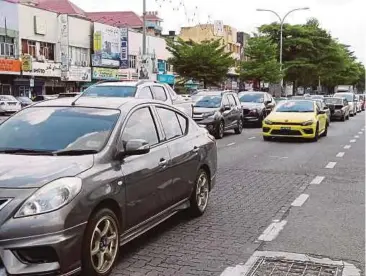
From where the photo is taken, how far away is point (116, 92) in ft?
50.1

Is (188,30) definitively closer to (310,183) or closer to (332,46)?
(332,46)

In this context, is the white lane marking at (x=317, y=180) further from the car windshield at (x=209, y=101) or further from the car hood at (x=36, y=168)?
the car windshield at (x=209, y=101)

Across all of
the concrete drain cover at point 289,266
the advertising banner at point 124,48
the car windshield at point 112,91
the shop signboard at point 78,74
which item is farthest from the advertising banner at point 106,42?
the concrete drain cover at point 289,266

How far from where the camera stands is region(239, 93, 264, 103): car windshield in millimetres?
26228

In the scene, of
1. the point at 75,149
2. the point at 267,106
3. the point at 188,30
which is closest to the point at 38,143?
the point at 75,149

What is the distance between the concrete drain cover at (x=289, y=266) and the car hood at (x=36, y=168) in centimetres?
157

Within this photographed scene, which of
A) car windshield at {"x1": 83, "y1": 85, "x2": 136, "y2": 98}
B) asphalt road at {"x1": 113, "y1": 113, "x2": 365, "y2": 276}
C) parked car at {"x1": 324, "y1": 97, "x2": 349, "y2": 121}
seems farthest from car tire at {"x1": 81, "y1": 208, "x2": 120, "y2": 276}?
parked car at {"x1": 324, "y1": 97, "x2": 349, "y2": 121}

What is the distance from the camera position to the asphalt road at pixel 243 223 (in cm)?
544

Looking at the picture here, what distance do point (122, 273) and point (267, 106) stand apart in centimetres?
2217

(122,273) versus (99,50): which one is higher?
(99,50)

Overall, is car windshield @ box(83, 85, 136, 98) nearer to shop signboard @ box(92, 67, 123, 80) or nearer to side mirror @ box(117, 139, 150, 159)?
side mirror @ box(117, 139, 150, 159)

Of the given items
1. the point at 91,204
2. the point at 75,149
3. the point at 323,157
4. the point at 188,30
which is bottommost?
the point at 323,157

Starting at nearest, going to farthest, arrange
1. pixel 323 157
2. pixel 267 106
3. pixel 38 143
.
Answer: pixel 38 143, pixel 323 157, pixel 267 106

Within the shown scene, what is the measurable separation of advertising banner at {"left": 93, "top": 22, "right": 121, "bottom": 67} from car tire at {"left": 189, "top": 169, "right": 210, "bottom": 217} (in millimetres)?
42408
